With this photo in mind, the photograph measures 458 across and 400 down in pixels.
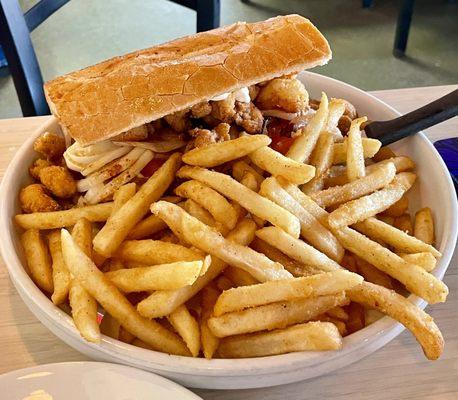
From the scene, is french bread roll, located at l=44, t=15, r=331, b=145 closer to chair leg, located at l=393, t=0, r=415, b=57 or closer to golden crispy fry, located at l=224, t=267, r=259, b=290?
golden crispy fry, located at l=224, t=267, r=259, b=290

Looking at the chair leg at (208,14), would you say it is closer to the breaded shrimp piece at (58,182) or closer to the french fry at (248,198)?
the breaded shrimp piece at (58,182)

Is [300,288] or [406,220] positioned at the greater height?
[300,288]

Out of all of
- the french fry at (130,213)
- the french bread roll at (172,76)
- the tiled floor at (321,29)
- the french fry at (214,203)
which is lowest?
the tiled floor at (321,29)

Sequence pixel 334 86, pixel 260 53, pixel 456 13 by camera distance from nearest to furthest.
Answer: pixel 260 53
pixel 334 86
pixel 456 13

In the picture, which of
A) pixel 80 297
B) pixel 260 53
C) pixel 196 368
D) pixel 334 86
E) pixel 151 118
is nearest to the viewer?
pixel 196 368

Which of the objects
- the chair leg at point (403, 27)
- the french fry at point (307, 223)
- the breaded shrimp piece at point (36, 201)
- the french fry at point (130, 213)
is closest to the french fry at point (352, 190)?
the french fry at point (307, 223)

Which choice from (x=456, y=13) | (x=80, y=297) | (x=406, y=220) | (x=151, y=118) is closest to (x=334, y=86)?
(x=406, y=220)

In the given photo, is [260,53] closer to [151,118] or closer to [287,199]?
[151,118]

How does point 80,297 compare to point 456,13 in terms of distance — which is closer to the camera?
point 80,297
